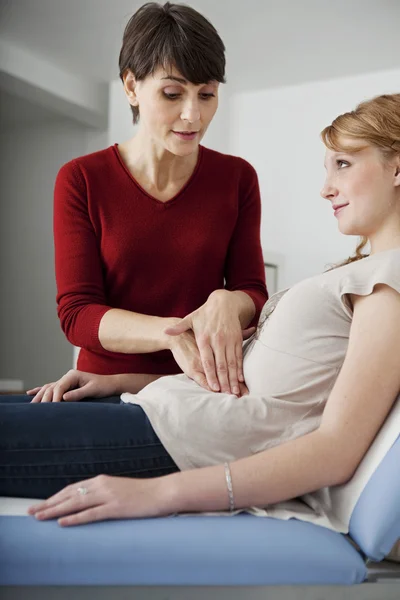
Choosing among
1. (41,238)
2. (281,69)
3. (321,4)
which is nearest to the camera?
(321,4)

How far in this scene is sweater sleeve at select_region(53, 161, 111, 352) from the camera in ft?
A: 5.14

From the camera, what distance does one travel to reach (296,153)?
612cm

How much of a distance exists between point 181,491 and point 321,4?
4660 mm

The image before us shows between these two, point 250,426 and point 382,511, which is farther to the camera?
point 250,426

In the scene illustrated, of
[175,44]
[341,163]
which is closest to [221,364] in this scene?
[341,163]

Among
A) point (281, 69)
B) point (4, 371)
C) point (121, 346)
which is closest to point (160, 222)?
point (121, 346)

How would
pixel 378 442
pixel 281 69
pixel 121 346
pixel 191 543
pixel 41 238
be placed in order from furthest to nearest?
1. pixel 41 238
2. pixel 281 69
3. pixel 121 346
4. pixel 378 442
5. pixel 191 543

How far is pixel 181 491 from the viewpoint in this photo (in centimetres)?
102

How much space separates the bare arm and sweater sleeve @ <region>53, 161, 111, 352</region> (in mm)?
564

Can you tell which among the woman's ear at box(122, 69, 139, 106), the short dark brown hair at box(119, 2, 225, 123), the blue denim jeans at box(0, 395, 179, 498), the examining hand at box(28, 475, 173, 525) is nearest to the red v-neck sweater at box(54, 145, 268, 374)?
the woman's ear at box(122, 69, 139, 106)

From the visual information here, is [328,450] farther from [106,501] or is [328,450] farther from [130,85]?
[130,85]

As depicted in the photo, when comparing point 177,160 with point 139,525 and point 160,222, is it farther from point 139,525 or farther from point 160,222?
point 139,525

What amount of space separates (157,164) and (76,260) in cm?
29

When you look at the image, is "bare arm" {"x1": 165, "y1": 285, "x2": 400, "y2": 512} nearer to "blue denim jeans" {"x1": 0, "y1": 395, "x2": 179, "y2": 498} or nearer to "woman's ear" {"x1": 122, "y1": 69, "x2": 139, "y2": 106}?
"blue denim jeans" {"x1": 0, "y1": 395, "x2": 179, "y2": 498}
